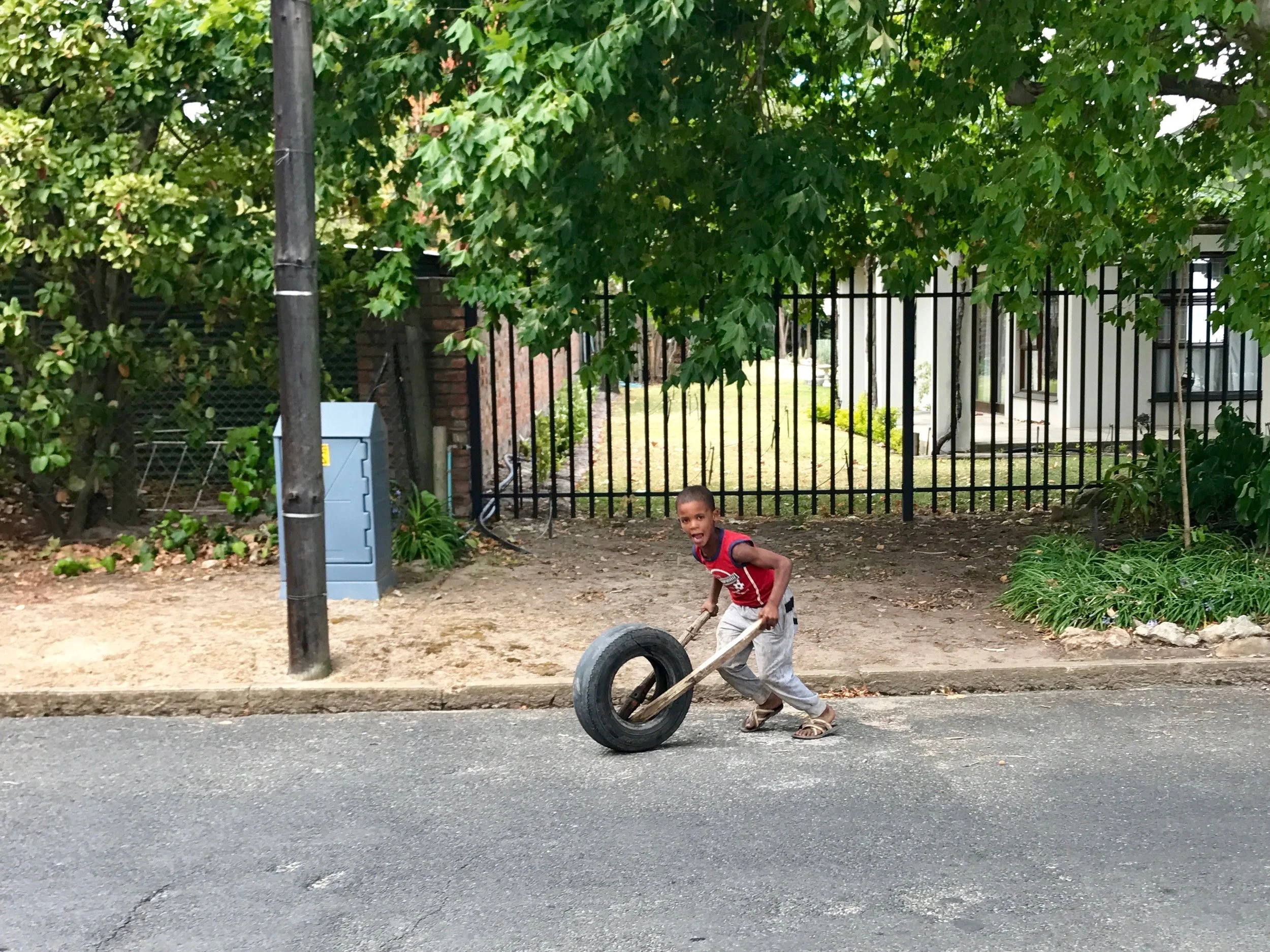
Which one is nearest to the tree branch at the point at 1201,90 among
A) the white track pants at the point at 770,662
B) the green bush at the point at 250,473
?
the white track pants at the point at 770,662

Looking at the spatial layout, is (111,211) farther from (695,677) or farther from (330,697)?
(695,677)

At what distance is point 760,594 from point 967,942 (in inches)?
89.7

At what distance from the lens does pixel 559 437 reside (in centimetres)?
1736

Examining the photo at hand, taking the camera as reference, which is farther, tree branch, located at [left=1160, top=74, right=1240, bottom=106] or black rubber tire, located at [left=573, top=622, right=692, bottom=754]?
tree branch, located at [left=1160, top=74, right=1240, bottom=106]

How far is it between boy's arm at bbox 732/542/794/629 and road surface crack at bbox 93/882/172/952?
2.66 meters

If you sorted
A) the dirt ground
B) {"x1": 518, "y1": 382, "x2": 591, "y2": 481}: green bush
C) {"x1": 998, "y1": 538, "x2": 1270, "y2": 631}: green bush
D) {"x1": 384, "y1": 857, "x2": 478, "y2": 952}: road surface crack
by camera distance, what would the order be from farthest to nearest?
{"x1": 518, "y1": 382, "x2": 591, "y2": 481}: green bush < {"x1": 998, "y1": 538, "x2": 1270, "y2": 631}: green bush < the dirt ground < {"x1": 384, "y1": 857, "x2": 478, "y2": 952}: road surface crack

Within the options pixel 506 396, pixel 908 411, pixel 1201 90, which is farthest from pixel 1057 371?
pixel 1201 90

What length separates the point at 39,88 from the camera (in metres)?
9.49

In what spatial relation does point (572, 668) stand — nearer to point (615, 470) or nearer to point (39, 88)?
point (39, 88)

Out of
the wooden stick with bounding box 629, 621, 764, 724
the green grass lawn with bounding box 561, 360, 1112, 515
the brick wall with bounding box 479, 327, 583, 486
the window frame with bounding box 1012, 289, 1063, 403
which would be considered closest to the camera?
the wooden stick with bounding box 629, 621, 764, 724

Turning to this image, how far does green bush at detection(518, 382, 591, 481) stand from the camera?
13942 mm

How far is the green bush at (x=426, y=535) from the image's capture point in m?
9.59

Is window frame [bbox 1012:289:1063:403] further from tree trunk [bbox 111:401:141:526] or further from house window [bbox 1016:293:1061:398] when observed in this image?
tree trunk [bbox 111:401:141:526]

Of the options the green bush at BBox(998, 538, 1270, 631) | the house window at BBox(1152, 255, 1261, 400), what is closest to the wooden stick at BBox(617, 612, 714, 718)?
the green bush at BBox(998, 538, 1270, 631)
